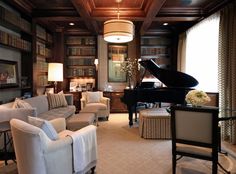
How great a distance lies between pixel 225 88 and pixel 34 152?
13.0ft

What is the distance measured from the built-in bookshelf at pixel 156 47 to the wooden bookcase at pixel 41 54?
3.25m

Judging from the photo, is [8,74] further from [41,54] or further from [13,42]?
[41,54]

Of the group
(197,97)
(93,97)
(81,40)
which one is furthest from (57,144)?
(81,40)

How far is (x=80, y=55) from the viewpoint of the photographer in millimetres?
7996

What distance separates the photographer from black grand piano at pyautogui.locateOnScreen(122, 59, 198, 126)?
507cm

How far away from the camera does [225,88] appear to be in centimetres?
458

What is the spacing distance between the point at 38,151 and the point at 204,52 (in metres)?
4.91

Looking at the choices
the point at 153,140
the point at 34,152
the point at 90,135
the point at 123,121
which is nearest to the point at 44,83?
the point at 123,121

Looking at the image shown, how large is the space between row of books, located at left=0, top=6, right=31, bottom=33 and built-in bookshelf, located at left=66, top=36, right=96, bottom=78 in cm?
236

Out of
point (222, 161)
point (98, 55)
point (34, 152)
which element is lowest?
point (222, 161)

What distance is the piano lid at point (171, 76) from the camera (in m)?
5.03

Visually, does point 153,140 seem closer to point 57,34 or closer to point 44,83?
point 44,83

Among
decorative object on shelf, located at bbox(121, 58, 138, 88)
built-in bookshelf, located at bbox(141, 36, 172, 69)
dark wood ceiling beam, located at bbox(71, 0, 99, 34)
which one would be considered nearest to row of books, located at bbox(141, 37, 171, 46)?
built-in bookshelf, located at bbox(141, 36, 172, 69)

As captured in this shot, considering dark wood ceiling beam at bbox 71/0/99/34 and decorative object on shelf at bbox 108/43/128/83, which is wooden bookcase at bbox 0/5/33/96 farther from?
decorative object on shelf at bbox 108/43/128/83
